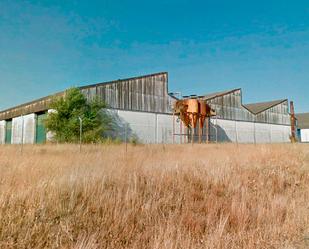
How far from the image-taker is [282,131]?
159 feet

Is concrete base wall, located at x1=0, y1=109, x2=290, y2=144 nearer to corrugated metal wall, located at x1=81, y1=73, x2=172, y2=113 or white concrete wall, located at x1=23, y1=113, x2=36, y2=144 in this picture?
white concrete wall, located at x1=23, y1=113, x2=36, y2=144

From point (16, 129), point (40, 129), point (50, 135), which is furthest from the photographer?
point (16, 129)

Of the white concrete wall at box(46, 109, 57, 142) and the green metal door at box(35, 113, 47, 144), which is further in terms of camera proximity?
the green metal door at box(35, 113, 47, 144)

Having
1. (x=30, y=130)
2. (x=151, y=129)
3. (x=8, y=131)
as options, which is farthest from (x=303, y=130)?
(x=8, y=131)

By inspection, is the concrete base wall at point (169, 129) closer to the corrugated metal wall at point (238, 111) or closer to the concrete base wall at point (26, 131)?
the corrugated metal wall at point (238, 111)

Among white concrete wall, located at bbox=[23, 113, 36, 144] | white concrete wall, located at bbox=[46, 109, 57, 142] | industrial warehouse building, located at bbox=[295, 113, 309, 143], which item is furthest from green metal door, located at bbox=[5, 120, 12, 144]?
industrial warehouse building, located at bbox=[295, 113, 309, 143]

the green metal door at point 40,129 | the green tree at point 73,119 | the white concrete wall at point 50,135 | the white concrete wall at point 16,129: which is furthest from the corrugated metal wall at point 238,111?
the white concrete wall at point 16,129

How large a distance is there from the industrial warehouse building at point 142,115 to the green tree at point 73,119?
1.45 meters

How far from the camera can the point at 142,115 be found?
3023 cm

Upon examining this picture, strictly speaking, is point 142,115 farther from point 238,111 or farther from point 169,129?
point 238,111

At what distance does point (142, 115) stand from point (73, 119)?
8831 mm

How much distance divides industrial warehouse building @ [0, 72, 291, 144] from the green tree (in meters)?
1.45

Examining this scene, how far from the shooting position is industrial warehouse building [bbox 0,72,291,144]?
91.2 feet

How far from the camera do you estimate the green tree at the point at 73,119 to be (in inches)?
935
